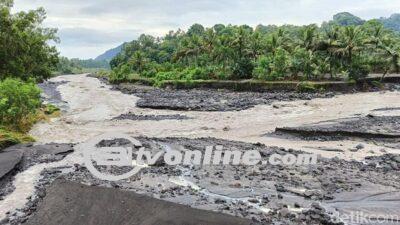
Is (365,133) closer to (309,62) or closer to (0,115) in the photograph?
(0,115)

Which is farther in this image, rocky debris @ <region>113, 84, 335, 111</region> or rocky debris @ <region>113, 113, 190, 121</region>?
rocky debris @ <region>113, 84, 335, 111</region>

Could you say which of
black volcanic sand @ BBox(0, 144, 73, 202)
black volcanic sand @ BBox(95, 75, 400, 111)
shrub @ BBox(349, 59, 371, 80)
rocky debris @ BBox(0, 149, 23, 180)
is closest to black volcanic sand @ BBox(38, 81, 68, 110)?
black volcanic sand @ BBox(95, 75, 400, 111)

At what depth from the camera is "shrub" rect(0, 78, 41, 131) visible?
2669 cm

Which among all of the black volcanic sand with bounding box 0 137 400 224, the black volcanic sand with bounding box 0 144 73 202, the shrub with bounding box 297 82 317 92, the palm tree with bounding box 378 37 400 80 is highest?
the palm tree with bounding box 378 37 400 80

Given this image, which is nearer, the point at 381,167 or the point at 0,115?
the point at 381,167

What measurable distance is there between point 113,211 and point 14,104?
17.8 m

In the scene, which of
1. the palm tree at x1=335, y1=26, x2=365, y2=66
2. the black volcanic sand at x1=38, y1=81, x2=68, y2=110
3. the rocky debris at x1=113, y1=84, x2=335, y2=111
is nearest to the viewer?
the rocky debris at x1=113, y1=84, x2=335, y2=111

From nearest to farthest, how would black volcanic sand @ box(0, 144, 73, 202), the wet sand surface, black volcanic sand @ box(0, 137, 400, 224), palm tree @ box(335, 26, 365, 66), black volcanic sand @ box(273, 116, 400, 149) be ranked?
black volcanic sand @ box(0, 137, 400, 224)
the wet sand surface
black volcanic sand @ box(0, 144, 73, 202)
black volcanic sand @ box(273, 116, 400, 149)
palm tree @ box(335, 26, 365, 66)

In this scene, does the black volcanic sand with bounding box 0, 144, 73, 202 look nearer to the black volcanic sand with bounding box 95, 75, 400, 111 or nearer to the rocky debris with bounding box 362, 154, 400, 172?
the rocky debris with bounding box 362, 154, 400, 172

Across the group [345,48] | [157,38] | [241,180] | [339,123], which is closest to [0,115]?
[241,180]

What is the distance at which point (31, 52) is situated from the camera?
122 ft

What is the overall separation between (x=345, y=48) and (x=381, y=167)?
38.2m

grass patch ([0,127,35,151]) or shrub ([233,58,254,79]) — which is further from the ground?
shrub ([233,58,254,79])

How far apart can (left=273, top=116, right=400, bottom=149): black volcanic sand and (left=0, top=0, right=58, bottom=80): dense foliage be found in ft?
69.3
